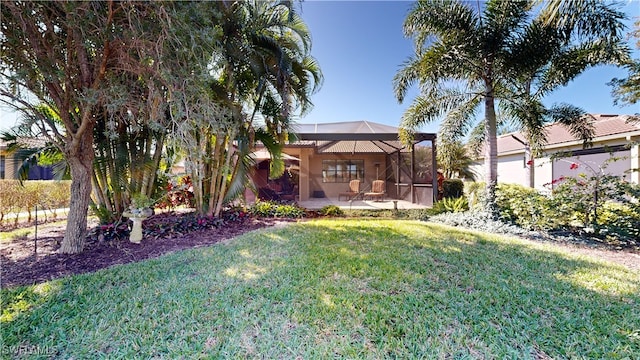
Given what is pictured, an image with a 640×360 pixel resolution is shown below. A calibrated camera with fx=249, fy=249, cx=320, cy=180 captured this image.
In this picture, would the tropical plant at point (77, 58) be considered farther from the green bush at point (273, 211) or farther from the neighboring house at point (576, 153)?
the neighboring house at point (576, 153)

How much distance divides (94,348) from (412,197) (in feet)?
37.9

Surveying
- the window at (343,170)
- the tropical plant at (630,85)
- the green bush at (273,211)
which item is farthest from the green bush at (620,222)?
the window at (343,170)

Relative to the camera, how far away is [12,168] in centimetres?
689

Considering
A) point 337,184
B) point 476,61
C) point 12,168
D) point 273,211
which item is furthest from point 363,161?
point 12,168

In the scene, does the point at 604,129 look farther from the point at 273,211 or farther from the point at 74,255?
the point at 74,255

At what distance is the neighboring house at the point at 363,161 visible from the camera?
10453mm

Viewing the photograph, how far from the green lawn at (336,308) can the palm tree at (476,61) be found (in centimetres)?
Result: 445

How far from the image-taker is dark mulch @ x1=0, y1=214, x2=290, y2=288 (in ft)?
12.3

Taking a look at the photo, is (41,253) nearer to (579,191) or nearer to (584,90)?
(579,191)

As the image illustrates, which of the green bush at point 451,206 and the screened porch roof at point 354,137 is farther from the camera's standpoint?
the screened porch roof at point 354,137

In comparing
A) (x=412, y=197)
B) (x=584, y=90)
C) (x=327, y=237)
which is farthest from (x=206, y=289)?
(x=584, y=90)

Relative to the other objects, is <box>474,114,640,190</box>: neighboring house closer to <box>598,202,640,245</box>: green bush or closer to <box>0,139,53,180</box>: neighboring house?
<box>598,202,640,245</box>: green bush

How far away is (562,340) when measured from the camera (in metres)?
2.28

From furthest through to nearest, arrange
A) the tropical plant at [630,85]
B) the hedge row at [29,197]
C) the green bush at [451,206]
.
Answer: the green bush at [451,206], the hedge row at [29,197], the tropical plant at [630,85]
